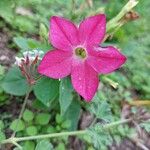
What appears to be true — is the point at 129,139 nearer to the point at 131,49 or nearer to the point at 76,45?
the point at 131,49

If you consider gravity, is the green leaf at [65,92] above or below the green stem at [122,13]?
below

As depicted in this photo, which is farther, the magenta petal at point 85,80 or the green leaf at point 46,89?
the green leaf at point 46,89

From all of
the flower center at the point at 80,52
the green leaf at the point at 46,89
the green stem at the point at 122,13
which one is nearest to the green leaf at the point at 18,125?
the green leaf at the point at 46,89

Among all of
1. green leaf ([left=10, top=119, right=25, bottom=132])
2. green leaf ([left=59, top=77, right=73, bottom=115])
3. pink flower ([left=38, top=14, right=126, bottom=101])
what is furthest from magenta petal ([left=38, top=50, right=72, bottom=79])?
green leaf ([left=10, top=119, right=25, bottom=132])

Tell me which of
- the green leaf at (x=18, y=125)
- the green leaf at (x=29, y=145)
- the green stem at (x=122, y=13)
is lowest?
the green leaf at (x=29, y=145)

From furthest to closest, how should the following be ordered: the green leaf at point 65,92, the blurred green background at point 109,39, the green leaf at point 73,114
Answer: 1. the blurred green background at point 109,39
2. the green leaf at point 73,114
3. the green leaf at point 65,92

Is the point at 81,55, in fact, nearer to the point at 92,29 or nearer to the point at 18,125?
the point at 92,29

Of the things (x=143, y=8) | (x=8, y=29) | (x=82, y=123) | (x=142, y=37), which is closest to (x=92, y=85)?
(x=82, y=123)

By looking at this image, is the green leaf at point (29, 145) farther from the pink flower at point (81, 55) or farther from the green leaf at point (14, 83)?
the pink flower at point (81, 55)
